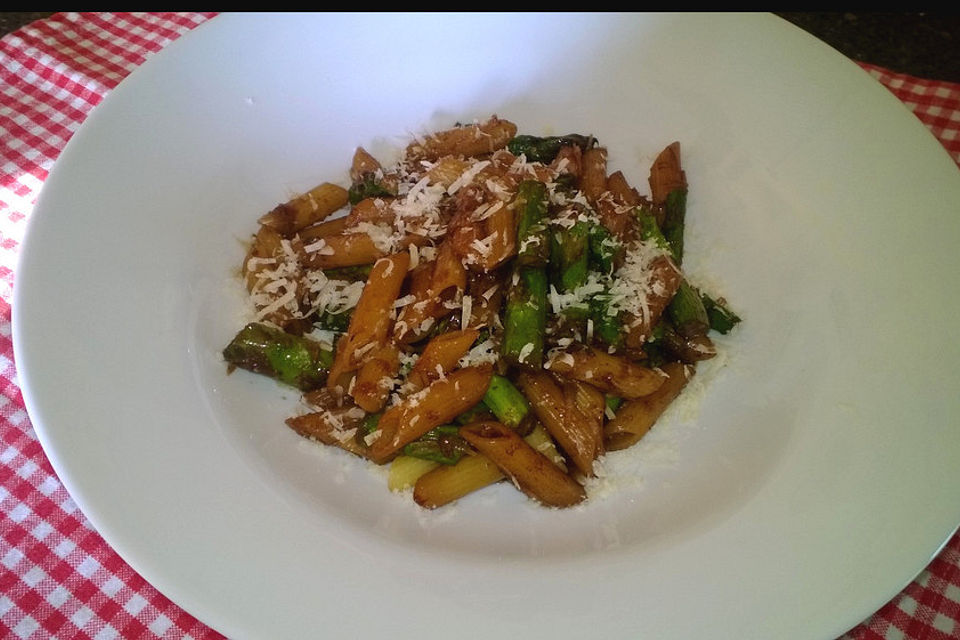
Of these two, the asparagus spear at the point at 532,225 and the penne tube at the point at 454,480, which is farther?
the asparagus spear at the point at 532,225

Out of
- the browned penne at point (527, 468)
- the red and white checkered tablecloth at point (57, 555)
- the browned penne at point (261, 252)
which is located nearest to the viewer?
the red and white checkered tablecloth at point (57, 555)

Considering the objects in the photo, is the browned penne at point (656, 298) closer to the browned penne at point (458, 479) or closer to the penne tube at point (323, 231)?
the browned penne at point (458, 479)

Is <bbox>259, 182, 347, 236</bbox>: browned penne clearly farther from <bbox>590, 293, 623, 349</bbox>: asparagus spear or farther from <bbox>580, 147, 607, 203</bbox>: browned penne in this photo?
<bbox>590, 293, 623, 349</bbox>: asparagus spear

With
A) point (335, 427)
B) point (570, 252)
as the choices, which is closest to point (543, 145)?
point (570, 252)

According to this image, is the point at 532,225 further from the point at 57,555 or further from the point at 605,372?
the point at 57,555

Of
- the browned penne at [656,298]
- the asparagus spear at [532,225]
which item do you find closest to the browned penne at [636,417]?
the browned penne at [656,298]

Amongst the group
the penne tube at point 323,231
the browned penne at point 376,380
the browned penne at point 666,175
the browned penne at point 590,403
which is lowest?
the browned penne at point 376,380

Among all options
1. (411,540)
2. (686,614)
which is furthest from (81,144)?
(686,614)
